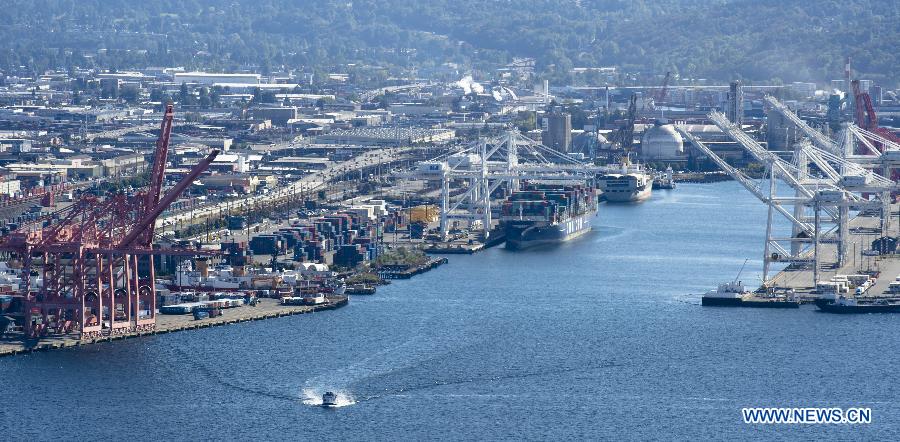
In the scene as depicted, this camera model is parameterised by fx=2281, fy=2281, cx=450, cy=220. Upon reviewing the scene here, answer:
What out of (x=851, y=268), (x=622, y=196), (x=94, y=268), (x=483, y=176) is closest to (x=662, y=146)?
(x=622, y=196)

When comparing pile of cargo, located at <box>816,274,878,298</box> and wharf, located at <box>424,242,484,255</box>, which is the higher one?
pile of cargo, located at <box>816,274,878,298</box>

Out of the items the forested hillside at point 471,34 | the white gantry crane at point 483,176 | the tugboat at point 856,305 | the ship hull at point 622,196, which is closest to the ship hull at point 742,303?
the tugboat at point 856,305

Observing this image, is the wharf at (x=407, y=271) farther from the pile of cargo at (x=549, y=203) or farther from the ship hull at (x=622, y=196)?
the ship hull at (x=622, y=196)

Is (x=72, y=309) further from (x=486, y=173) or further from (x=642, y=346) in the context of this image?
(x=486, y=173)

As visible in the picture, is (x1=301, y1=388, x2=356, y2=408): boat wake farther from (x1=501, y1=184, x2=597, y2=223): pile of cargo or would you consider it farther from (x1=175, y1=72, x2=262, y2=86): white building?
(x1=175, y1=72, x2=262, y2=86): white building

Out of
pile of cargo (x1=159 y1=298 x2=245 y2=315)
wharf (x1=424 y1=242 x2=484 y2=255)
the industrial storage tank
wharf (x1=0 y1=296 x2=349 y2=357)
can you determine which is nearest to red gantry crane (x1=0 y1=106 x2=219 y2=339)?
wharf (x1=0 y1=296 x2=349 y2=357)

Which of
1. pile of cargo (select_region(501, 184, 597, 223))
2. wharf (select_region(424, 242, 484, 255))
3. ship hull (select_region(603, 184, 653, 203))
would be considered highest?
pile of cargo (select_region(501, 184, 597, 223))

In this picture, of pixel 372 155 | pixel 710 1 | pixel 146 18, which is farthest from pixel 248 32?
pixel 372 155

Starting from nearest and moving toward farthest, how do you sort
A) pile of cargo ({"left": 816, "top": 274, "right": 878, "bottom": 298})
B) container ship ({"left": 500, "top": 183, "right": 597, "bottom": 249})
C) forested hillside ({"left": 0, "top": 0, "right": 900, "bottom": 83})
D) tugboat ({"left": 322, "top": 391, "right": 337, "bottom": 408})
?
tugboat ({"left": 322, "top": 391, "right": 337, "bottom": 408})
pile of cargo ({"left": 816, "top": 274, "right": 878, "bottom": 298})
container ship ({"left": 500, "top": 183, "right": 597, "bottom": 249})
forested hillside ({"left": 0, "top": 0, "right": 900, "bottom": 83})
